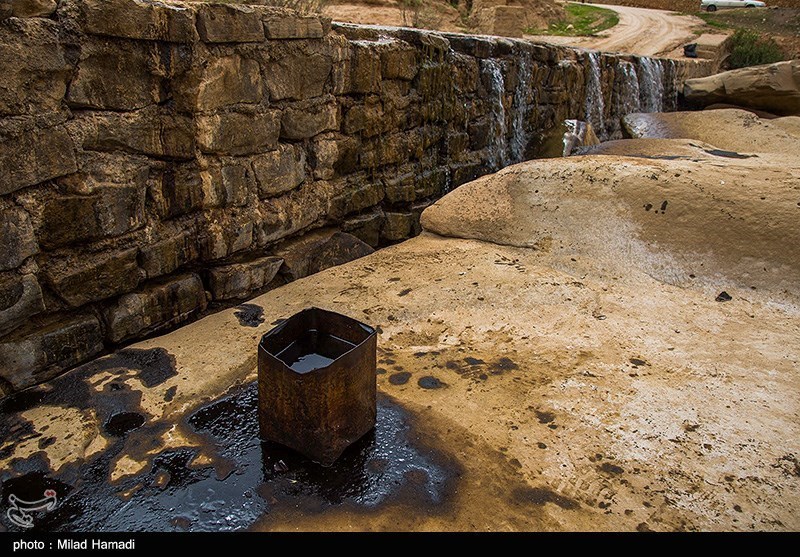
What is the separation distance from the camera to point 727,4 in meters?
24.2

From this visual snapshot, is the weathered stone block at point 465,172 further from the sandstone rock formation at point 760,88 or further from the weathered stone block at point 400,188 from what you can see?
the sandstone rock formation at point 760,88

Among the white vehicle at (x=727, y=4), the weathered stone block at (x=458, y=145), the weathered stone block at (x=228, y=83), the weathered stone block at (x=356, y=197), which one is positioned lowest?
the weathered stone block at (x=356, y=197)

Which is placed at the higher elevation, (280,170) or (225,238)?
(280,170)

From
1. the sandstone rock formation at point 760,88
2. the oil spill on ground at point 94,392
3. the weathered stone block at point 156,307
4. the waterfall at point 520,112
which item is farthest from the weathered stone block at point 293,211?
the sandstone rock formation at point 760,88

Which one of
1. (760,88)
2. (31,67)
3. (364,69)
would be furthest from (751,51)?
(31,67)

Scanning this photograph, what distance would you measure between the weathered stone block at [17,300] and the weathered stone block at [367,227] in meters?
2.23

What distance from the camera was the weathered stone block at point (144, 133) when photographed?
8.97 ft

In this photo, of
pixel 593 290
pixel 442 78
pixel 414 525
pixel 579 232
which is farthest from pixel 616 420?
pixel 442 78

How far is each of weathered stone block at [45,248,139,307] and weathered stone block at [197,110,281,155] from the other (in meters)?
0.75

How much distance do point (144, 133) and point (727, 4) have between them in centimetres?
2827

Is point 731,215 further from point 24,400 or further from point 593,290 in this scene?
point 24,400

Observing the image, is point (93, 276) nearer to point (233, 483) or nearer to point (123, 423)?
point (123, 423)

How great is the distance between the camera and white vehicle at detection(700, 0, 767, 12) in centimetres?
2390

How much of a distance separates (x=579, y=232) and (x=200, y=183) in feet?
8.49
